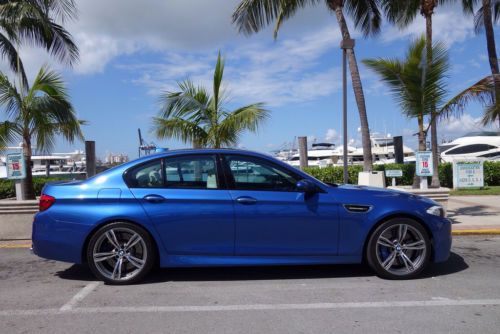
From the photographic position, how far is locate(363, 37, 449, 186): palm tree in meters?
10.1

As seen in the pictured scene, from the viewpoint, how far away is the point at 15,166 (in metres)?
9.54

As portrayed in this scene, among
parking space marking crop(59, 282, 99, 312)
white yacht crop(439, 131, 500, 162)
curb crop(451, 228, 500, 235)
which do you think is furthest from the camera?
white yacht crop(439, 131, 500, 162)

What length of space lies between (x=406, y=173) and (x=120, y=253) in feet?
44.7

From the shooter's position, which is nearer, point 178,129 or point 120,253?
point 120,253

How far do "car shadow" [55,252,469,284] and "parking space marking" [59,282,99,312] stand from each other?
297 mm

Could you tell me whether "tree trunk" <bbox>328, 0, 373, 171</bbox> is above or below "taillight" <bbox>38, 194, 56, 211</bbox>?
above

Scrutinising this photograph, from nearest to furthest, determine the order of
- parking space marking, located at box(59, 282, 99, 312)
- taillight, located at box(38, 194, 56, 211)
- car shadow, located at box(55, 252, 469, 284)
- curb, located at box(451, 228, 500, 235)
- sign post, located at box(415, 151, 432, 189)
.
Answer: parking space marking, located at box(59, 282, 99, 312) < taillight, located at box(38, 194, 56, 211) < car shadow, located at box(55, 252, 469, 284) < curb, located at box(451, 228, 500, 235) < sign post, located at box(415, 151, 432, 189)

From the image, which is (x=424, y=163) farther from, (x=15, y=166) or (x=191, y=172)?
(x=15, y=166)

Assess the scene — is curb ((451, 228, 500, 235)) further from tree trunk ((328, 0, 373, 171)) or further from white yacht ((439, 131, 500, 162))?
white yacht ((439, 131, 500, 162))

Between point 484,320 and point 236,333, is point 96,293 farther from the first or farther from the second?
point 484,320

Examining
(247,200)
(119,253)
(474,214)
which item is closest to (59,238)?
(119,253)

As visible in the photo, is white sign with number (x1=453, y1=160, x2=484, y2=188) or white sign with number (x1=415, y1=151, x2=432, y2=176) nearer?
white sign with number (x1=415, y1=151, x2=432, y2=176)

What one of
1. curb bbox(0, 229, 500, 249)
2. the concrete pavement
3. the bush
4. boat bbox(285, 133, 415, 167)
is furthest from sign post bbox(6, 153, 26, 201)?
boat bbox(285, 133, 415, 167)

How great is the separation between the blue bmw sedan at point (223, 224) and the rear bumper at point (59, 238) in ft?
0.04
